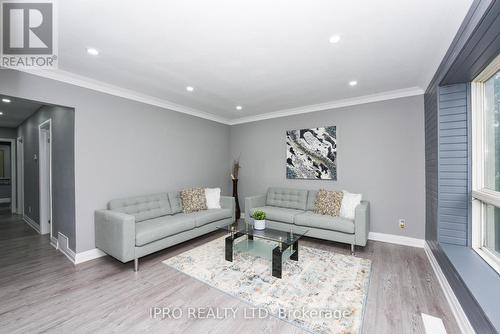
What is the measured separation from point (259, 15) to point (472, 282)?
273cm

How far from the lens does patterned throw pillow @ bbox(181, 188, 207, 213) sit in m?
3.77

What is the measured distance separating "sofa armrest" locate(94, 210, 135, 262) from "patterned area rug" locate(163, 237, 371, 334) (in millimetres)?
559

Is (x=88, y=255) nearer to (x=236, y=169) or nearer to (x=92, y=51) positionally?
(x=92, y=51)

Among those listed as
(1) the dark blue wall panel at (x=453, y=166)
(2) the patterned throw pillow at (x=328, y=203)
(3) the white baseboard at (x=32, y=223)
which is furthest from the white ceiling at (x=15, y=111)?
(1) the dark blue wall panel at (x=453, y=166)

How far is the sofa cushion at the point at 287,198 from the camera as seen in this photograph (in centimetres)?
406

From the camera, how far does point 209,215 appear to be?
11.9 ft

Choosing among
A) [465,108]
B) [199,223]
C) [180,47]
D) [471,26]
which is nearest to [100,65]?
[180,47]

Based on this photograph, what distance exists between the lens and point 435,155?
263 centimetres

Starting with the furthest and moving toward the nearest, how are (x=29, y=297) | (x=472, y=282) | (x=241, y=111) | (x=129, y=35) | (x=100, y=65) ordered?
(x=241, y=111)
(x=100, y=65)
(x=29, y=297)
(x=129, y=35)
(x=472, y=282)

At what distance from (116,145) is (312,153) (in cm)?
341

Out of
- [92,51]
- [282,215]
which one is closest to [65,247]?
[92,51]

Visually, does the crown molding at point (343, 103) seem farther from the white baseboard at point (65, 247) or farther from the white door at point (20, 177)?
the white door at point (20, 177)

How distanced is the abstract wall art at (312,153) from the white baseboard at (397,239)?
1166 millimetres

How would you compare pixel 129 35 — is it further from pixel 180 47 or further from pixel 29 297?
pixel 29 297
